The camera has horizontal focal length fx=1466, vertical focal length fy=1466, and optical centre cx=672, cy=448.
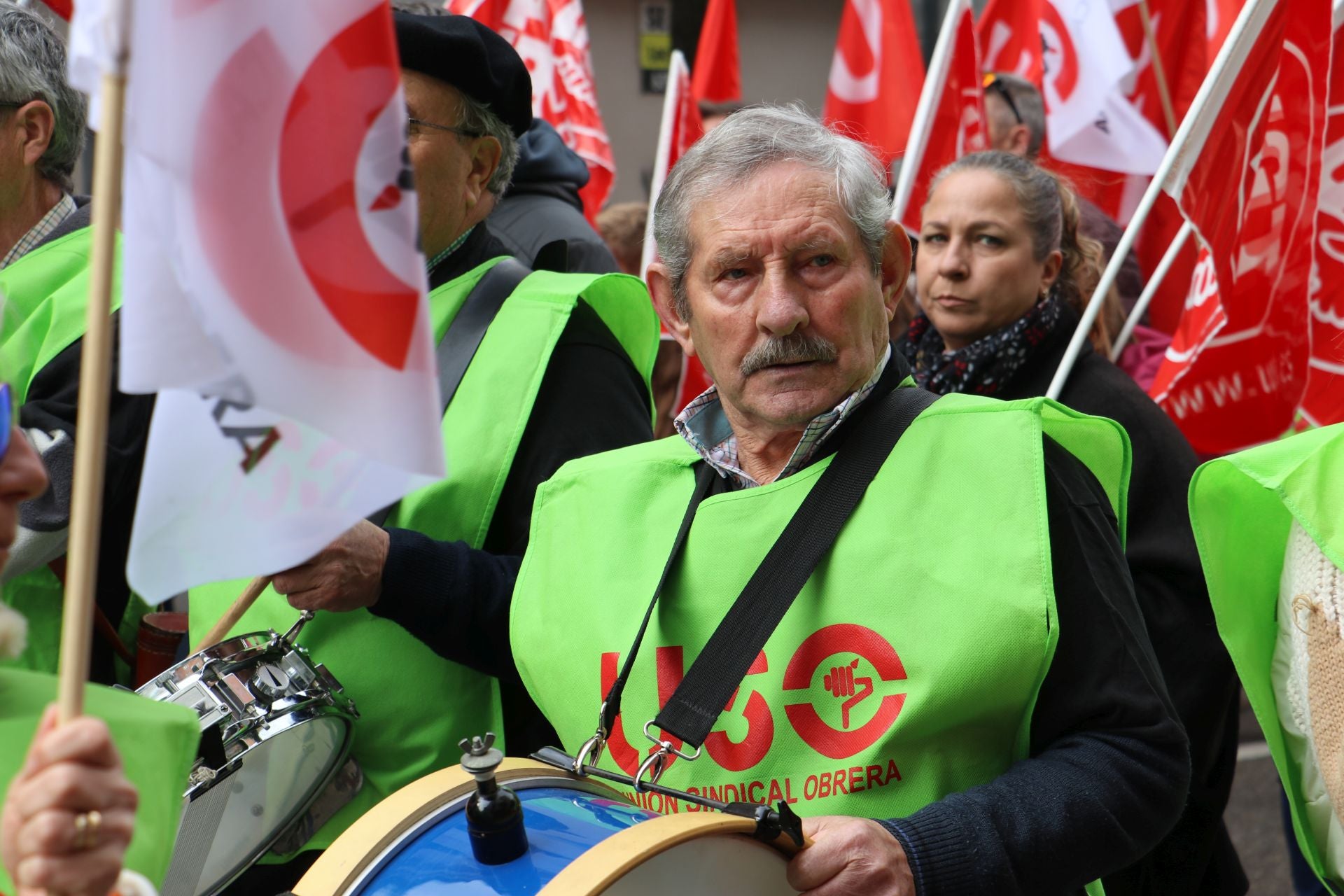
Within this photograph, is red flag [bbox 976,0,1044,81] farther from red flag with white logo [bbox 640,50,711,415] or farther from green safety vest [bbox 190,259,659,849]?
green safety vest [bbox 190,259,659,849]

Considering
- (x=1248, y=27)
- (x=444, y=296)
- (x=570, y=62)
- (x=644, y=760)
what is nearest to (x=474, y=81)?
(x=444, y=296)

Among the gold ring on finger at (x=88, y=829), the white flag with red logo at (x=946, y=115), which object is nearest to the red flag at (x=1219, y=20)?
the white flag with red logo at (x=946, y=115)

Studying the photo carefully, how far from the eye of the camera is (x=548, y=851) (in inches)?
66.1

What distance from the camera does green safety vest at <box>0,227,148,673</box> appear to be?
2.57 metres

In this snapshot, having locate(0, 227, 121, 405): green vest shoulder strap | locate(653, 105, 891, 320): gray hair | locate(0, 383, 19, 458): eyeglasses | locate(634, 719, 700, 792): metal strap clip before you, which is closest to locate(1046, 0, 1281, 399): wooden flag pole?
locate(653, 105, 891, 320): gray hair

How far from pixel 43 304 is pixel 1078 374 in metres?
2.25

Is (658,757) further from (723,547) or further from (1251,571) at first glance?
(1251,571)

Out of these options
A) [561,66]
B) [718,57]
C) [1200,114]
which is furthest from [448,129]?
[718,57]

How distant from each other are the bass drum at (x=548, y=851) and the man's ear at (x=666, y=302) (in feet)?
2.78

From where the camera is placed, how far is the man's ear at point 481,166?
2.69 meters

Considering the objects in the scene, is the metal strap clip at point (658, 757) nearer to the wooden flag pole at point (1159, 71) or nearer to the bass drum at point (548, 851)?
the bass drum at point (548, 851)

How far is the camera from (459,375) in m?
2.56

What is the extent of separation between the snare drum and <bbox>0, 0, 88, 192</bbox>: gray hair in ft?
4.12

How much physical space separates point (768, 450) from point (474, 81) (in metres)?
0.91
